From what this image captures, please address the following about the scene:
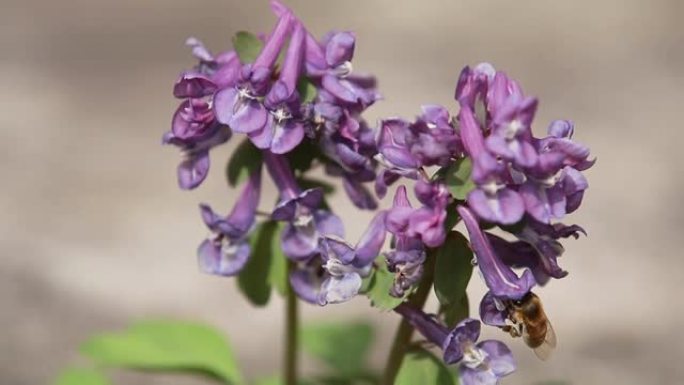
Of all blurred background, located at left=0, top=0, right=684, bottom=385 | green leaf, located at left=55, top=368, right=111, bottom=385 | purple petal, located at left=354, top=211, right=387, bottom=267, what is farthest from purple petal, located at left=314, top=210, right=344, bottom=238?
blurred background, located at left=0, top=0, right=684, bottom=385

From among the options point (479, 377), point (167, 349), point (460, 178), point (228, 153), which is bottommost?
point (479, 377)

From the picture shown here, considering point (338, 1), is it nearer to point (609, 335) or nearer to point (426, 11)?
point (426, 11)

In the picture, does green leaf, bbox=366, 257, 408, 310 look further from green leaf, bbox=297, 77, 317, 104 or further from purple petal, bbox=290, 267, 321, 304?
green leaf, bbox=297, 77, 317, 104

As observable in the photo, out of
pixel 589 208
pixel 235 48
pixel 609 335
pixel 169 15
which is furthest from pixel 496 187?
pixel 169 15

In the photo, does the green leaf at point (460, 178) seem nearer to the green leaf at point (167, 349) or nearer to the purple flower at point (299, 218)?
the purple flower at point (299, 218)

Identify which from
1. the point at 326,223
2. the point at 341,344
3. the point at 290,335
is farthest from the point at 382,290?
the point at 341,344

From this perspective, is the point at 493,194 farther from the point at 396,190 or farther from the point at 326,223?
the point at 326,223
